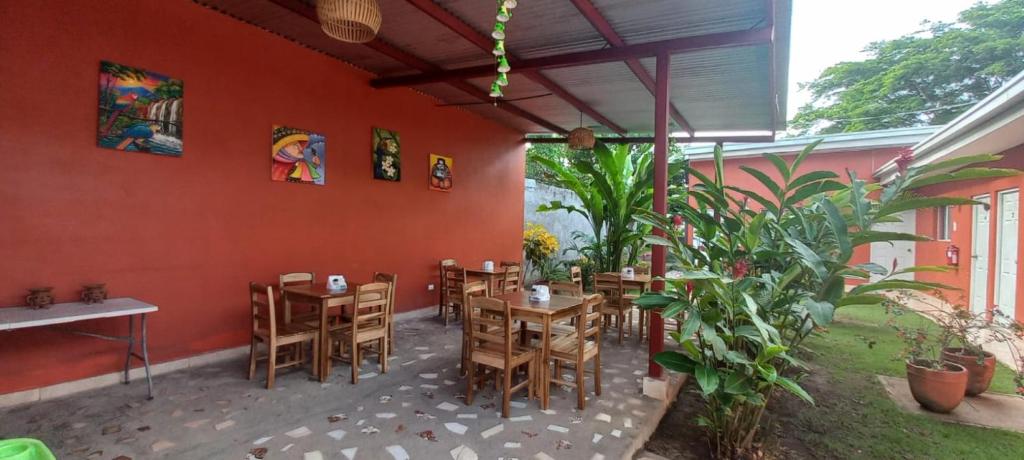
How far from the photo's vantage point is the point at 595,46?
14.6 ft

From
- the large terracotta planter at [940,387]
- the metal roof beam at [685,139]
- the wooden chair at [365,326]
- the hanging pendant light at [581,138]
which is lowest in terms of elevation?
the large terracotta planter at [940,387]

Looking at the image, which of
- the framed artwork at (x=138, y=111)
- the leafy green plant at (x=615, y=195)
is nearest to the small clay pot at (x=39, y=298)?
the framed artwork at (x=138, y=111)

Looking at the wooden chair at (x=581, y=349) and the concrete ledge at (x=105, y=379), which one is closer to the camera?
the concrete ledge at (x=105, y=379)

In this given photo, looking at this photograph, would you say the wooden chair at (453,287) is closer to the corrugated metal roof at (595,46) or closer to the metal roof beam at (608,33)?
the corrugated metal roof at (595,46)

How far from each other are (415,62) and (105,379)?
3978mm

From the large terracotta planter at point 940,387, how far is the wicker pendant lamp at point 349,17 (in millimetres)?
4830

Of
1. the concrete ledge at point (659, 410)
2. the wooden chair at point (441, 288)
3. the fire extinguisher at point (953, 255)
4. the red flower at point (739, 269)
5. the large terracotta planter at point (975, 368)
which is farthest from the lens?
the fire extinguisher at point (953, 255)

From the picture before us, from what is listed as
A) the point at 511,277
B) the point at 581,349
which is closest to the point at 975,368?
the point at 581,349

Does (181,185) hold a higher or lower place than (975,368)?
higher

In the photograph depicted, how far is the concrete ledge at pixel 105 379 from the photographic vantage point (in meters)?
3.21

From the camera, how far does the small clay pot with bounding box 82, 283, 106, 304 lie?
3.33 meters

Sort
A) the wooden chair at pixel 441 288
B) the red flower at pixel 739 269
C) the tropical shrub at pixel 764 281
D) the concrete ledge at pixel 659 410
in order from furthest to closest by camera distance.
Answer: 1. the wooden chair at pixel 441 288
2. the concrete ledge at pixel 659 410
3. the red flower at pixel 739 269
4. the tropical shrub at pixel 764 281

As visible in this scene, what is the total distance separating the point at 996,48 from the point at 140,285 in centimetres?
1981

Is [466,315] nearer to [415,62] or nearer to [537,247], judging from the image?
[415,62]
